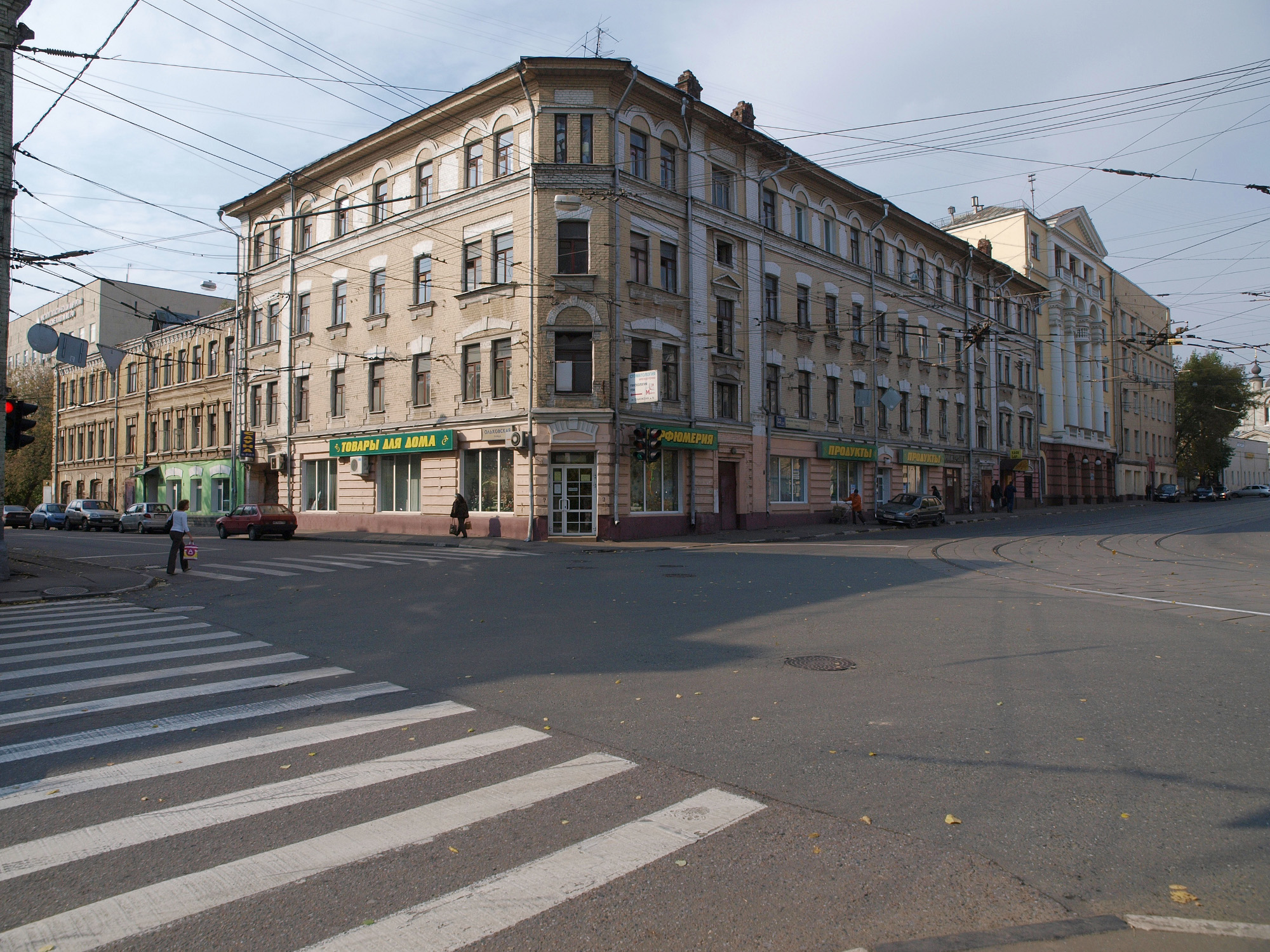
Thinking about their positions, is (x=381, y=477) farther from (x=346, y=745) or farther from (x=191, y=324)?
(x=346, y=745)

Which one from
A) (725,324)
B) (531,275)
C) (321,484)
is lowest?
(321,484)

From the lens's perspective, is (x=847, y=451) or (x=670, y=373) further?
(x=847, y=451)

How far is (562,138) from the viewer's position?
2772 centimetres

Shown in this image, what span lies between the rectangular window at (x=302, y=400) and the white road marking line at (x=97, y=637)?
27.9 meters

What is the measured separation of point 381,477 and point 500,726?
29130mm

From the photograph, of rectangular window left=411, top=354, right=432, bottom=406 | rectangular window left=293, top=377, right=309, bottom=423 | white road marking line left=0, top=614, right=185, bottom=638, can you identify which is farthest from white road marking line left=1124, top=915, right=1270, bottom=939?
rectangular window left=293, top=377, right=309, bottom=423

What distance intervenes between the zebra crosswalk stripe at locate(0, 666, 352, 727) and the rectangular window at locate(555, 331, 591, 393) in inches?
798

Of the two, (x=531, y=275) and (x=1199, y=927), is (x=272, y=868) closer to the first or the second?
Result: (x=1199, y=927)

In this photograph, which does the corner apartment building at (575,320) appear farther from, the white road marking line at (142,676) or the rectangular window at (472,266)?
the white road marking line at (142,676)

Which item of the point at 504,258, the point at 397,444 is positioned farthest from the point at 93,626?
the point at 397,444

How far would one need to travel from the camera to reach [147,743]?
547 centimetres

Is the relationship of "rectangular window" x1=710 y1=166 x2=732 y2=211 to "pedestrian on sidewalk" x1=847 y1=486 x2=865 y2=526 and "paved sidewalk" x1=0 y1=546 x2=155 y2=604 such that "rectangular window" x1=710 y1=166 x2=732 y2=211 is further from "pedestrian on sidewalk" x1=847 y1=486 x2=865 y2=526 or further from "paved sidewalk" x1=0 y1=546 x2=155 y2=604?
"paved sidewalk" x1=0 y1=546 x2=155 y2=604

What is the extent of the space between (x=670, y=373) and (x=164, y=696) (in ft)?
79.4

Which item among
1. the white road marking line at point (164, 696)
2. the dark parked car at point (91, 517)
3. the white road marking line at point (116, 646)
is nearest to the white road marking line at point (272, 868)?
the white road marking line at point (164, 696)
